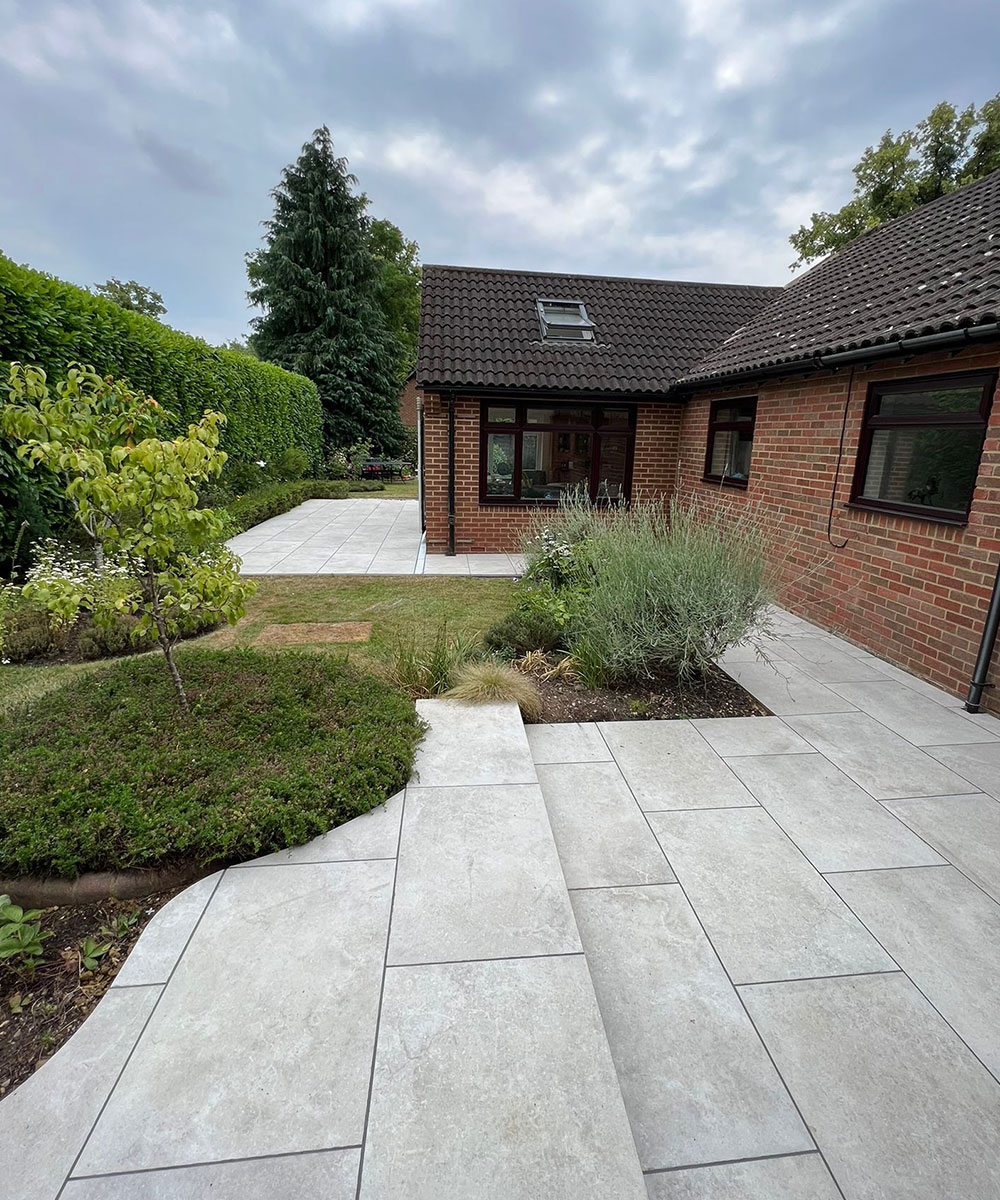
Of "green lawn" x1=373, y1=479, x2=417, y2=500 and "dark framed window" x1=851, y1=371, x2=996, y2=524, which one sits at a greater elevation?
"dark framed window" x1=851, y1=371, x2=996, y2=524

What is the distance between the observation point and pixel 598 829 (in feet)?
8.73

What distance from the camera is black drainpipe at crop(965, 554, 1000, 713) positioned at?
379 cm

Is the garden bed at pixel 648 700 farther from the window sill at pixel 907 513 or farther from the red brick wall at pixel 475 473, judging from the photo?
the red brick wall at pixel 475 473

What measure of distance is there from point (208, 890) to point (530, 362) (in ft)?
27.2

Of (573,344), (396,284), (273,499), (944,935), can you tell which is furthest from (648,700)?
(396,284)

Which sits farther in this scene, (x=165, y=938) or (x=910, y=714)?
(x=910, y=714)

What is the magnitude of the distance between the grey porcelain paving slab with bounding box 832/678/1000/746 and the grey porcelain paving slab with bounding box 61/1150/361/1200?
3655 mm

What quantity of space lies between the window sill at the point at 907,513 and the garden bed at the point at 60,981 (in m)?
5.29

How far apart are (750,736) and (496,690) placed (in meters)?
1.61

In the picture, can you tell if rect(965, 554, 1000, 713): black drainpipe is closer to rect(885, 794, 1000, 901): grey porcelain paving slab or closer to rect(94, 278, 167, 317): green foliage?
rect(885, 794, 1000, 901): grey porcelain paving slab

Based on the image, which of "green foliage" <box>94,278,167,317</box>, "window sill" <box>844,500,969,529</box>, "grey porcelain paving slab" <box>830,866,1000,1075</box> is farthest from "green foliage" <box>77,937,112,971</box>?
"green foliage" <box>94,278,167,317</box>

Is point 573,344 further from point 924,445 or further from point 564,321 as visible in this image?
point 924,445

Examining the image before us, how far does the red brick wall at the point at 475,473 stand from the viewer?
340 inches

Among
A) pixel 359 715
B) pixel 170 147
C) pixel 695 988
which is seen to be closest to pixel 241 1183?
pixel 695 988
